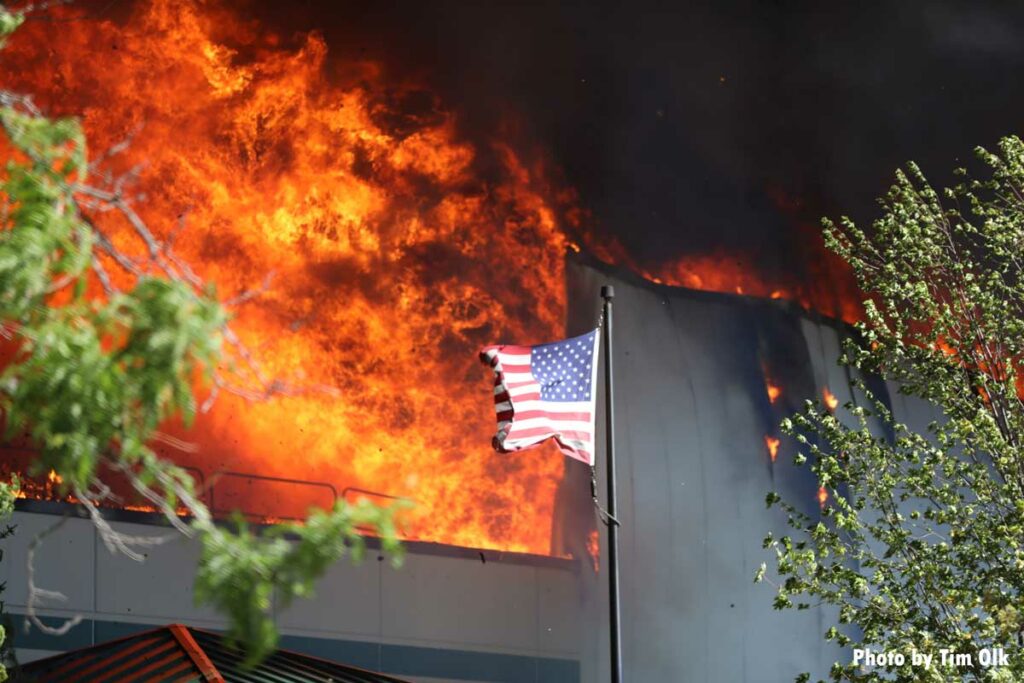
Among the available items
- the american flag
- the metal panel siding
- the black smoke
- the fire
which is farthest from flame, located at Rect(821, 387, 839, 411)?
the american flag

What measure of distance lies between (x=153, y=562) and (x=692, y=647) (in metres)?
10.5

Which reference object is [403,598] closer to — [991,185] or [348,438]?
[348,438]

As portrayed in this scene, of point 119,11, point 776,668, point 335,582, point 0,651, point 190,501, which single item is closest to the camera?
point 190,501

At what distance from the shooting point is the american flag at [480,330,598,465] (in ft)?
50.7

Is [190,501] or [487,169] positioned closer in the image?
[190,501]

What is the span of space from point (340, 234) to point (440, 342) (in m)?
2.70

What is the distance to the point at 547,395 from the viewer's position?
15820mm

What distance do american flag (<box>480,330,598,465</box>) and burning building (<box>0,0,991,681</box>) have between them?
8.18 metres

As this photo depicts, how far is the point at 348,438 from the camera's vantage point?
25.5 metres

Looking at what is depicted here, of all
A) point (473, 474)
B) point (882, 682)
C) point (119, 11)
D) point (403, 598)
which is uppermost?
point (119, 11)

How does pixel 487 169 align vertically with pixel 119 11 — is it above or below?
below

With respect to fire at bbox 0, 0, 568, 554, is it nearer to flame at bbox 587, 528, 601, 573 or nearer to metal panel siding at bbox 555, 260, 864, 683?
flame at bbox 587, 528, 601, 573

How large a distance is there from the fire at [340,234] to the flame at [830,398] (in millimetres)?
5838

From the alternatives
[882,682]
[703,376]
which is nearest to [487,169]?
[703,376]
